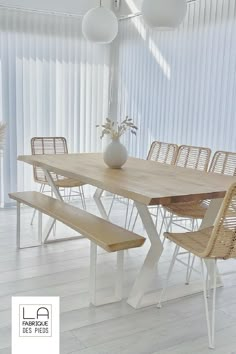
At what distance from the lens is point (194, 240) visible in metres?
2.64

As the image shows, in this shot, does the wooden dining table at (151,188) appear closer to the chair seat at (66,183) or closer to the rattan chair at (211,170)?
the rattan chair at (211,170)

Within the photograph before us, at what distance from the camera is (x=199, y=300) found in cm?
296

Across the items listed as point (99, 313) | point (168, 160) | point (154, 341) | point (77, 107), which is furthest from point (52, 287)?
point (77, 107)

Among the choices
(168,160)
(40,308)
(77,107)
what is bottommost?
(40,308)

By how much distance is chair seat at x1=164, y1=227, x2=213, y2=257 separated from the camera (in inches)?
97.2

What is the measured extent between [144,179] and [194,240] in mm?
631

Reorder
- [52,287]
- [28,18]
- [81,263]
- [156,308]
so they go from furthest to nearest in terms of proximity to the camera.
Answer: [28,18]
[81,263]
[52,287]
[156,308]

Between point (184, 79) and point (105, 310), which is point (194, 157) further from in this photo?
point (105, 310)

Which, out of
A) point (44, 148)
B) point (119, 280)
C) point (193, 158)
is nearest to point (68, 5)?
point (44, 148)

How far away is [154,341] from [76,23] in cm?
436

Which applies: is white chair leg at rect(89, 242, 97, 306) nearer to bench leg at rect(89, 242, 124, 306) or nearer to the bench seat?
bench leg at rect(89, 242, 124, 306)

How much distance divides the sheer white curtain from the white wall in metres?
0.47

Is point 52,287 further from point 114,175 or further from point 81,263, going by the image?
point 114,175

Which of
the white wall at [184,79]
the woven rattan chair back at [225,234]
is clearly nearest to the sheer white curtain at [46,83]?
the white wall at [184,79]
